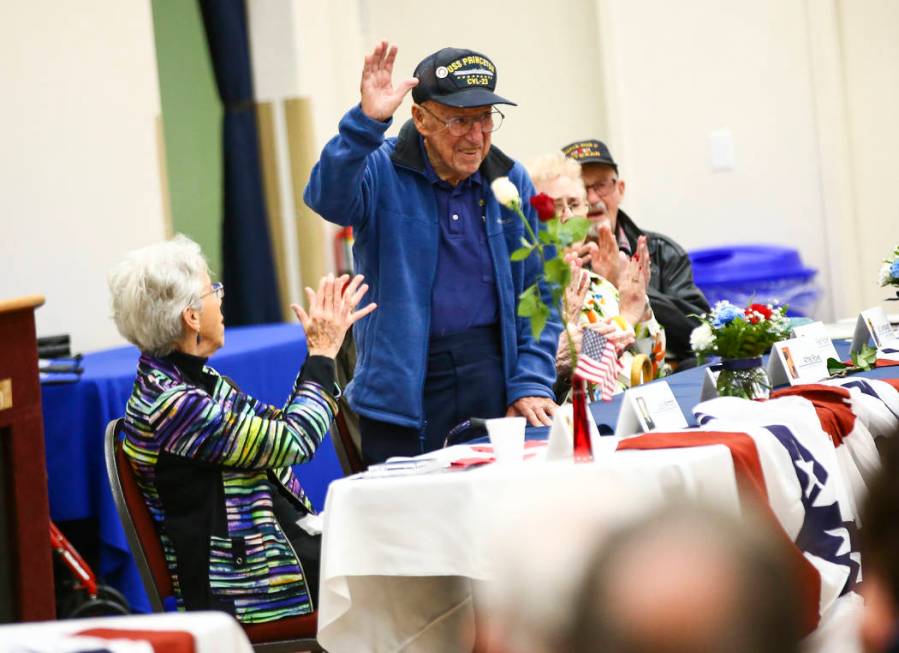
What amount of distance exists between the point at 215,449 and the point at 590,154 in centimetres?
248

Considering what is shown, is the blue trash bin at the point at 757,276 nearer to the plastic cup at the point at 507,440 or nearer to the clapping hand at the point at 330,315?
the clapping hand at the point at 330,315

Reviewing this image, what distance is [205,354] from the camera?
293cm

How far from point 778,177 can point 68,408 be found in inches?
145

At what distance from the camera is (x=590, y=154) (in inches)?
191

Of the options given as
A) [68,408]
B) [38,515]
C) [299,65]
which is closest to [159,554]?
[38,515]

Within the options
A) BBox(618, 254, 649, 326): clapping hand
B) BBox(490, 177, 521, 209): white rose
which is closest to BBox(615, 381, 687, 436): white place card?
BBox(490, 177, 521, 209): white rose

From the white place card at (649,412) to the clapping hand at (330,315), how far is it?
646 millimetres

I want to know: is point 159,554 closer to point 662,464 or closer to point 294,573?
point 294,573

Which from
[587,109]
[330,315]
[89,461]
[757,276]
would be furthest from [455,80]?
[587,109]

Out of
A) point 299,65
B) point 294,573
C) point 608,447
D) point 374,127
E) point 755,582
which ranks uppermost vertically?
point 299,65

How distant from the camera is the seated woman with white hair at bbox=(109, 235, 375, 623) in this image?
2.75 m

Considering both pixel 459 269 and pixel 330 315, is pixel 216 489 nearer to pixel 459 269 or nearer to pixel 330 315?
pixel 330 315

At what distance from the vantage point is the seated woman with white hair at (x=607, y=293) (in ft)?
11.8

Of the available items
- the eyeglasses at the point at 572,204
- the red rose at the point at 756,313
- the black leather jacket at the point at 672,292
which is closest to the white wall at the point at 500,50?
the black leather jacket at the point at 672,292
